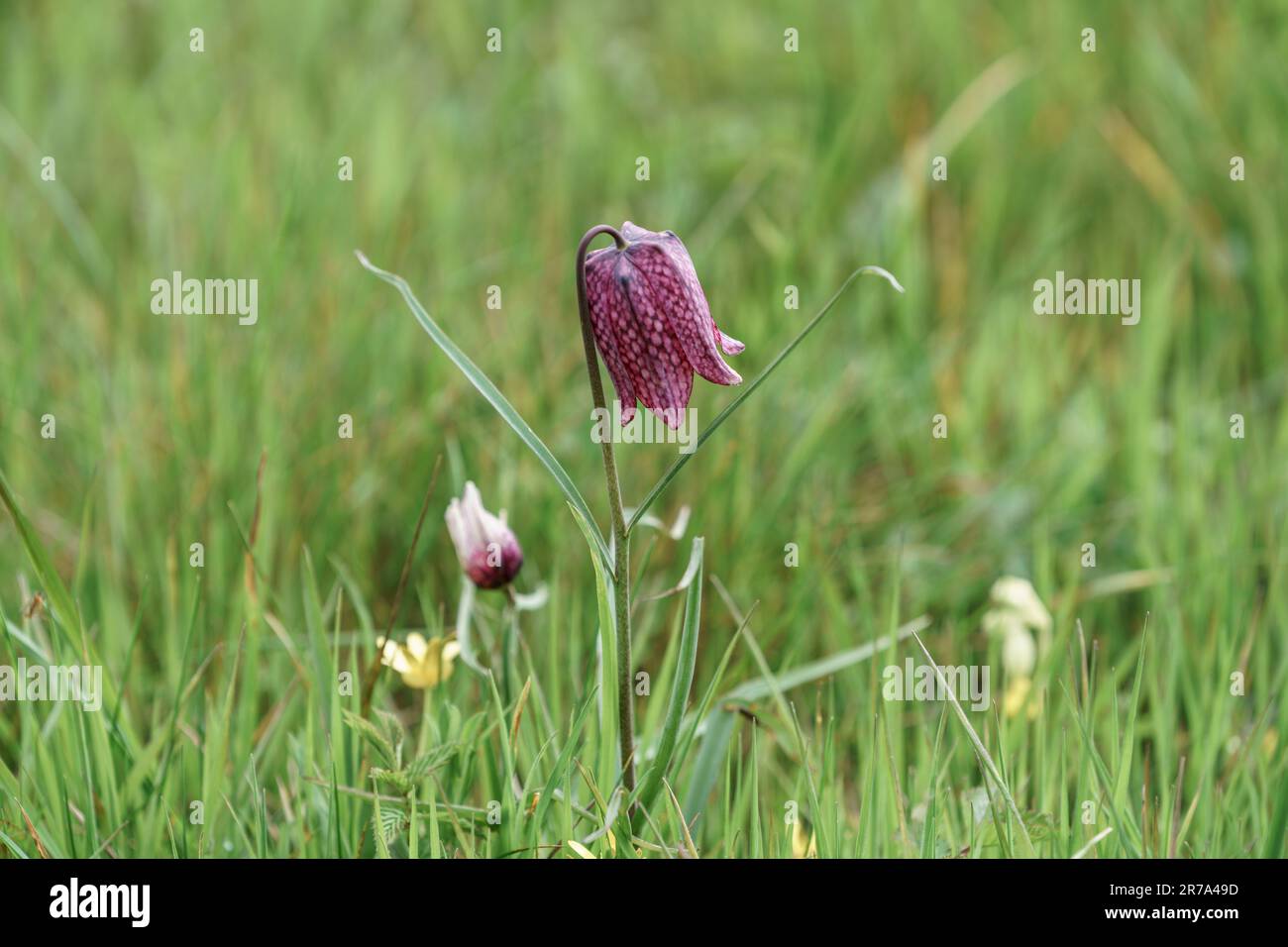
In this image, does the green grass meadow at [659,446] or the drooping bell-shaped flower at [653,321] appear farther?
the green grass meadow at [659,446]

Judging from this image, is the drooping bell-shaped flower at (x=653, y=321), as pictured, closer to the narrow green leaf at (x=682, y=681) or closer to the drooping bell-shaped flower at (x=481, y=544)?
the narrow green leaf at (x=682, y=681)

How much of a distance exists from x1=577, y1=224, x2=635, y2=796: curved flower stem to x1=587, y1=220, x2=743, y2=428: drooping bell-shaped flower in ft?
0.06

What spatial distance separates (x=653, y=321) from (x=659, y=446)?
0.93 meters

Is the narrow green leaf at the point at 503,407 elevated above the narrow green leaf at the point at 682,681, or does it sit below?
above

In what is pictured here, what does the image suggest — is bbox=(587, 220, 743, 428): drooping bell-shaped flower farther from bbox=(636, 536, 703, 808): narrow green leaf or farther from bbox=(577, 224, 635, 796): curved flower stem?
bbox=(636, 536, 703, 808): narrow green leaf

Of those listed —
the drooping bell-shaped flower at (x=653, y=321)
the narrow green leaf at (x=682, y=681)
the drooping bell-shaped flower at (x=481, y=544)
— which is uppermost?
the drooping bell-shaped flower at (x=653, y=321)

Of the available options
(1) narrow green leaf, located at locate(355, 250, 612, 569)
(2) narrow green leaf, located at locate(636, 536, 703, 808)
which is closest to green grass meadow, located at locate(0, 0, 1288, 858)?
(2) narrow green leaf, located at locate(636, 536, 703, 808)

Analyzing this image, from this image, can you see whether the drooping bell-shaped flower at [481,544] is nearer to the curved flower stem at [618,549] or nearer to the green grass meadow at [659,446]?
the green grass meadow at [659,446]

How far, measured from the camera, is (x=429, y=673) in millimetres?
1345

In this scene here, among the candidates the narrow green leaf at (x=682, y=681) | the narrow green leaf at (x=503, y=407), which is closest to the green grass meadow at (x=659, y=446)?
the narrow green leaf at (x=682, y=681)

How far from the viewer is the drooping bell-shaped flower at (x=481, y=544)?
131 cm

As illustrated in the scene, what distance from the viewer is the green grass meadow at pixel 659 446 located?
1249mm

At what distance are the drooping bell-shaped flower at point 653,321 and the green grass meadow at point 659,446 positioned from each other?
0.20 metres
